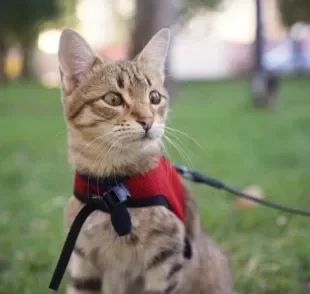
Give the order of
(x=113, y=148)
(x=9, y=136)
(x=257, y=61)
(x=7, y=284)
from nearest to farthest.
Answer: (x=113, y=148)
(x=7, y=284)
(x=9, y=136)
(x=257, y=61)

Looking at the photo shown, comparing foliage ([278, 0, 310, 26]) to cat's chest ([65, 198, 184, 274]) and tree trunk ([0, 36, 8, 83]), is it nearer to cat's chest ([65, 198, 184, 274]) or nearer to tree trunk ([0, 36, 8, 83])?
tree trunk ([0, 36, 8, 83])

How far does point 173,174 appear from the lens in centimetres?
255

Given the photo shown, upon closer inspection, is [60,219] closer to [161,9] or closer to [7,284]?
[7,284]

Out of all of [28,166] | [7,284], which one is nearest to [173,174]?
[7,284]

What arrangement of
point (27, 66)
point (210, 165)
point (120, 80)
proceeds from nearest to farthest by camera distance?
point (120, 80)
point (210, 165)
point (27, 66)

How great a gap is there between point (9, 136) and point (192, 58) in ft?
71.8

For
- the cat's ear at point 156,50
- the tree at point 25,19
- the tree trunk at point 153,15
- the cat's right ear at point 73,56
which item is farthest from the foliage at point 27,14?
the cat's right ear at point 73,56

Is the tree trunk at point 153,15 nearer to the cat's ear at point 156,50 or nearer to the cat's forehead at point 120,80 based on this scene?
the cat's ear at point 156,50

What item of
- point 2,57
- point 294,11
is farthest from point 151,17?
point 2,57

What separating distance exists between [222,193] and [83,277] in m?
2.52

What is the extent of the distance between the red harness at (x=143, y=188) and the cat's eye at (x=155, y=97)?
27cm

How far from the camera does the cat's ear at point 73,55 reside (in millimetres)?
2322

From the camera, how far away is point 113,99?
2.27 metres

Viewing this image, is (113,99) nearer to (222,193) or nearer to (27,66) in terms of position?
(222,193)
